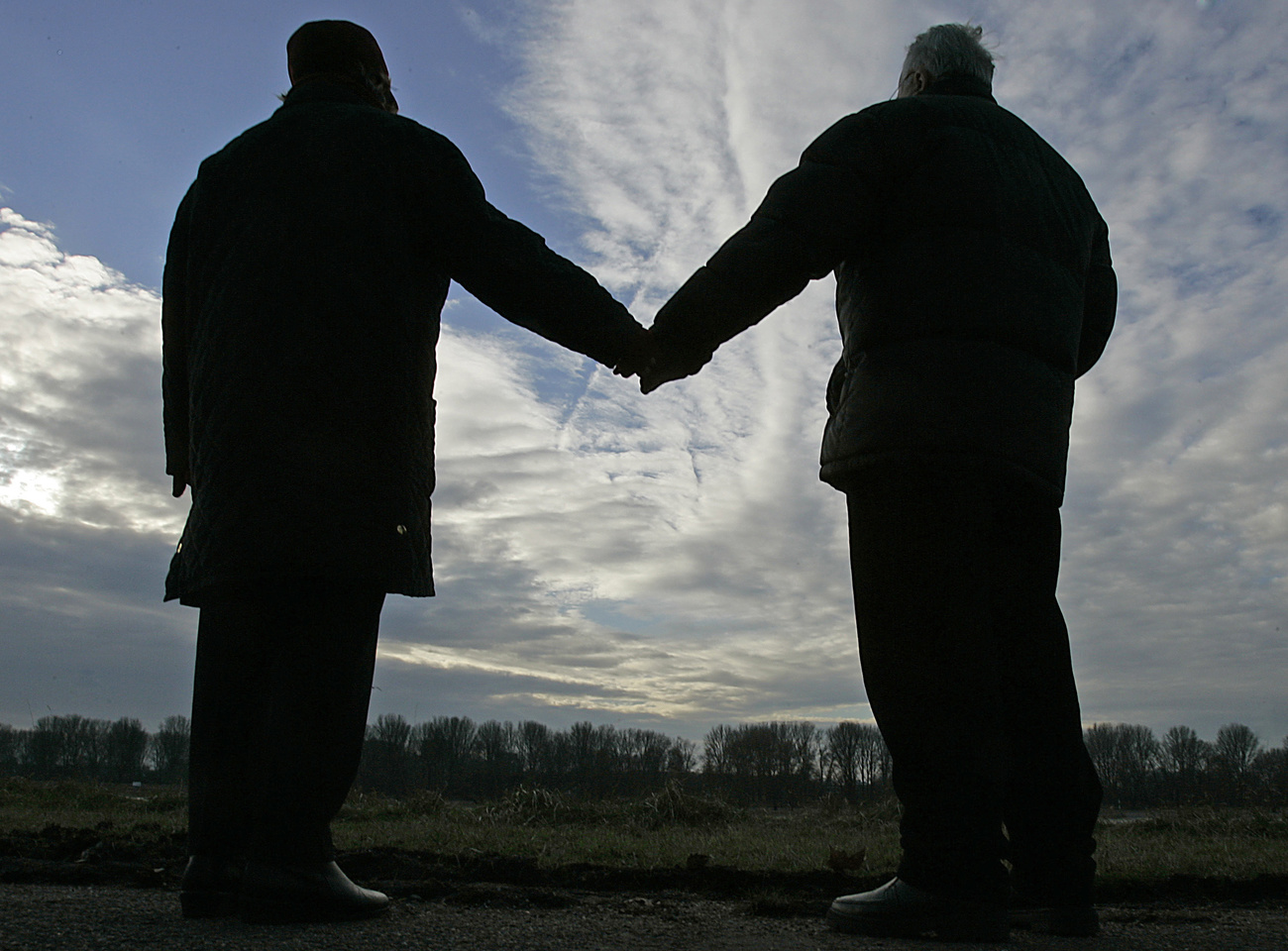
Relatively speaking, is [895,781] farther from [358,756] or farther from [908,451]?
[358,756]

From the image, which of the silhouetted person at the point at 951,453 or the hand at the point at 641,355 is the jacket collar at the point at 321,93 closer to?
the hand at the point at 641,355

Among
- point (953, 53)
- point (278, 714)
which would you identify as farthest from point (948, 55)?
point (278, 714)

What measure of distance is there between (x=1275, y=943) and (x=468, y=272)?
256 centimetres

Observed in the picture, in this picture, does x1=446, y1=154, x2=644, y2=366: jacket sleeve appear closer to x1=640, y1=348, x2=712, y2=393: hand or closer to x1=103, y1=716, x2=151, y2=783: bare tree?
x1=640, y1=348, x2=712, y2=393: hand

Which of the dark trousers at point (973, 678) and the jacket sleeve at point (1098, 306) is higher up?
the jacket sleeve at point (1098, 306)

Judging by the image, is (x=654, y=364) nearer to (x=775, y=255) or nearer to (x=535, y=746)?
(x=775, y=255)

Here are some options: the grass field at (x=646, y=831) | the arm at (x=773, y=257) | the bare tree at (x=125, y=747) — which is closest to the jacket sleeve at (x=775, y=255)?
the arm at (x=773, y=257)

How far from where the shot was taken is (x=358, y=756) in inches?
87.0

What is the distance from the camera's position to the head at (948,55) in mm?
2828

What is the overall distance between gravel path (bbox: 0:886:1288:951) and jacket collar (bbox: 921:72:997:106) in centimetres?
235

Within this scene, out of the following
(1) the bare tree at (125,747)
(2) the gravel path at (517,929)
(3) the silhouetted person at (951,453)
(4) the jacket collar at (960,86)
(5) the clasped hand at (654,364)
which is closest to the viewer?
(2) the gravel path at (517,929)

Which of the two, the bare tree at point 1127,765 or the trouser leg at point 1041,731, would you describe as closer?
the trouser leg at point 1041,731

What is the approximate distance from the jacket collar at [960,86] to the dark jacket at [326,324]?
121 cm

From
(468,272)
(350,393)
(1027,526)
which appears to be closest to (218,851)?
(350,393)
